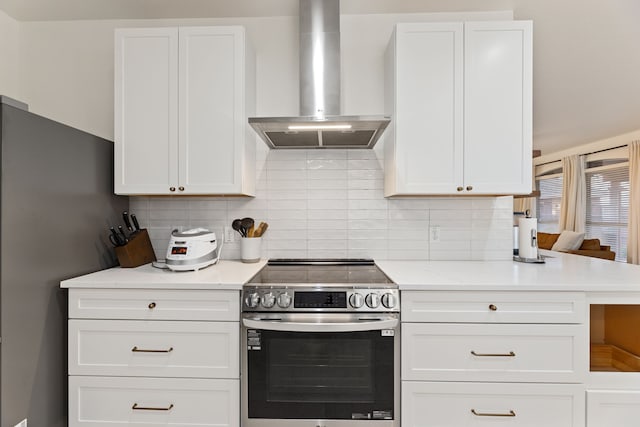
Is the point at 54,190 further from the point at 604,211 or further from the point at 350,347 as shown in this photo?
the point at 604,211

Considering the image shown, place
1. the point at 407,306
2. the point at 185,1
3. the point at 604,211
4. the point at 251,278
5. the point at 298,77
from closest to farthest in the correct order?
the point at 407,306 → the point at 251,278 → the point at 185,1 → the point at 298,77 → the point at 604,211

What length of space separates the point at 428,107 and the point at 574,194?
6451mm

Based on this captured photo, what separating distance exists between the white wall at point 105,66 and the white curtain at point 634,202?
5518mm

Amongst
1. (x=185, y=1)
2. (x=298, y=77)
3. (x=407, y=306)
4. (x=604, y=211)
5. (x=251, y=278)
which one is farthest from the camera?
(x=604, y=211)

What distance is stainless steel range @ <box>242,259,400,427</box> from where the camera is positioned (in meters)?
1.68

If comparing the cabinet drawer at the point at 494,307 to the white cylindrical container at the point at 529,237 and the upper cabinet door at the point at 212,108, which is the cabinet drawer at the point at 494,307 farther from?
the upper cabinet door at the point at 212,108

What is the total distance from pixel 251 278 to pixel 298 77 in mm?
1424

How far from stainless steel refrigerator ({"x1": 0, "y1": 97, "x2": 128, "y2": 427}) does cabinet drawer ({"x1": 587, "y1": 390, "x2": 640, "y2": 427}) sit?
255 centimetres

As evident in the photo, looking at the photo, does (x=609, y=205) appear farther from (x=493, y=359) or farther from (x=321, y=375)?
(x=321, y=375)

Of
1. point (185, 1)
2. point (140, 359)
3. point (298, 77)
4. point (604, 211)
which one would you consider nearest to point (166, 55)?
point (185, 1)

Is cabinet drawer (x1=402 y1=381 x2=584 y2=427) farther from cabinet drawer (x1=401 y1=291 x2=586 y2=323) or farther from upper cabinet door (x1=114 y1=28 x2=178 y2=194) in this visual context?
upper cabinet door (x1=114 y1=28 x2=178 y2=194)

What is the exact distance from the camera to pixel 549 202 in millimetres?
8117

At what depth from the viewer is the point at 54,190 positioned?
5.66ft

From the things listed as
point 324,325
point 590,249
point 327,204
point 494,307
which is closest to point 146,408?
point 324,325
